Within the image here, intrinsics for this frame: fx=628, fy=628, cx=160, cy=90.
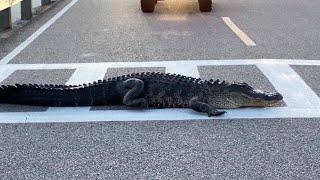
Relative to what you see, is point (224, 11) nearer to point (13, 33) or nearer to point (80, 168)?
point (13, 33)

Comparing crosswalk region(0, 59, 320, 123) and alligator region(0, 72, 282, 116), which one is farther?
alligator region(0, 72, 282, 116)

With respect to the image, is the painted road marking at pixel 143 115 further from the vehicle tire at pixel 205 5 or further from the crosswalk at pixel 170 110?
the vehicle tire at pixel 205 5

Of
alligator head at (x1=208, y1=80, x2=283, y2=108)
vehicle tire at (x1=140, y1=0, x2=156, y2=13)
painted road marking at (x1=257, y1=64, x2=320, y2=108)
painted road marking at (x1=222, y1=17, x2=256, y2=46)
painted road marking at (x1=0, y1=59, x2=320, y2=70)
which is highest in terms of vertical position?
alligator head at (x1=208, y1=80, x2=283, y2=108)

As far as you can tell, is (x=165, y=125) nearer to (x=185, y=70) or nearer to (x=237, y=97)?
(x=237, y=97)

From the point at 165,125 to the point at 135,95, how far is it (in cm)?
68

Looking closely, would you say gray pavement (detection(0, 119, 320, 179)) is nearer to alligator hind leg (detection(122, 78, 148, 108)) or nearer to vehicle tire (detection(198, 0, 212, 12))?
alligator hind leg (detection(122, 78, 148, 108))

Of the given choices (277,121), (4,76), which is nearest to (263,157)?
(277,121)

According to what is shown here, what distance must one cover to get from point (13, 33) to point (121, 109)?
20.3 ft

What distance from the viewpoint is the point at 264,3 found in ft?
56.2

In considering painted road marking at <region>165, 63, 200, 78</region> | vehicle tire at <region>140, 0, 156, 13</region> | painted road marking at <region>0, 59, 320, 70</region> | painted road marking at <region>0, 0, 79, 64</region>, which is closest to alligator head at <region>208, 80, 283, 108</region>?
painted road marking at <region>165, 63, 200, 78</region>

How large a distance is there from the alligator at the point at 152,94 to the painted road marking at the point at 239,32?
4179mm

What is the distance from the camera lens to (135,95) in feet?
20.7

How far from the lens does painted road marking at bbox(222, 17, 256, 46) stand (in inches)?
412

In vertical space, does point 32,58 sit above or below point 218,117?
below
